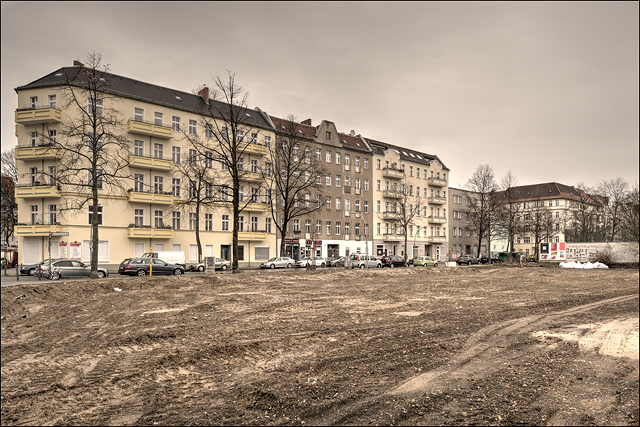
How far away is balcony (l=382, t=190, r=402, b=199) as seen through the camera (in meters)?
71.2

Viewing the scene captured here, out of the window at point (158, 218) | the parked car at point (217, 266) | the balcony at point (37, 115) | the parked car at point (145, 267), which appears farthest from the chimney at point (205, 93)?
the parked car at point (145, 267)

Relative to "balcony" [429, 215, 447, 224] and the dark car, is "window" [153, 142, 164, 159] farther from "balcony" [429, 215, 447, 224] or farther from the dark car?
"balcony" [429, 215, 447, 224]

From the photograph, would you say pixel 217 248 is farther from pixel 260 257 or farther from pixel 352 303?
pixel 352 303

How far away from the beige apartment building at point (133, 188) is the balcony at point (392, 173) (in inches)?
941

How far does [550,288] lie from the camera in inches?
1001

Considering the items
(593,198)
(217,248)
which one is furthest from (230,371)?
(593,198)

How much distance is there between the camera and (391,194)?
71.5 m

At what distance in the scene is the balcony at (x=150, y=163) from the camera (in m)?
44.4

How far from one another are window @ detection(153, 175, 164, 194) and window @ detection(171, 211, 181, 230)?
9.01 ft

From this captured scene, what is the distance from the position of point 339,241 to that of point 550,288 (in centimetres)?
4053

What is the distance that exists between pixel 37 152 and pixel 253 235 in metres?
22.9

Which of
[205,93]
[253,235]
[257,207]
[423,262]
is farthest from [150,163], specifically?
[423,262]

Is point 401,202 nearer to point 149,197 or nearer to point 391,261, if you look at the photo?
point 391,261

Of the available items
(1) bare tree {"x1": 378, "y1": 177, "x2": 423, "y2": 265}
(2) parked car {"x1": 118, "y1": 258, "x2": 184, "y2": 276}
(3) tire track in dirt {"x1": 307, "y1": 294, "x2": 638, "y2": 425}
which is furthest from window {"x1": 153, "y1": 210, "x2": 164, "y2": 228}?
(3) tire track in dirt {"x1": 307, "y1": 294, "x2": 638, "y2": 425}
